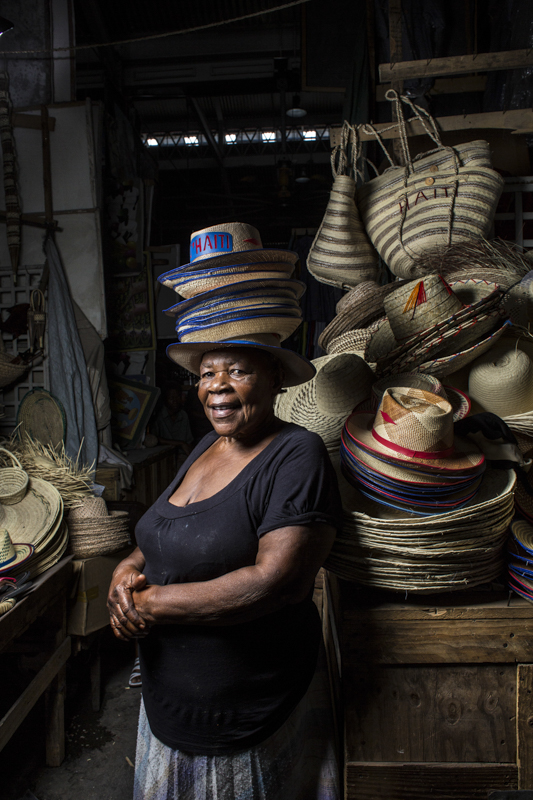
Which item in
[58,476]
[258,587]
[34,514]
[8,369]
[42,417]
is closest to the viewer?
[258,587]

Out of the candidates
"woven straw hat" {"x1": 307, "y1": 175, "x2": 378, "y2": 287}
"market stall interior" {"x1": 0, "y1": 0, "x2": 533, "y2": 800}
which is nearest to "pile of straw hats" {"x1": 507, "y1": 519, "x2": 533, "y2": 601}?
"market stall interior" {"x1": 0, "y1": 0, "x2": 533, "y2": 800}

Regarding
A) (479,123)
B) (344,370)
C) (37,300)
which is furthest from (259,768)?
(37,300)

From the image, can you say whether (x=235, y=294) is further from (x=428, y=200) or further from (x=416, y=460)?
(x=428, y=200)

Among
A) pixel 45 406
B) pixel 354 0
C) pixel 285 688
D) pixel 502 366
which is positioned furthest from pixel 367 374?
pixel 354 0

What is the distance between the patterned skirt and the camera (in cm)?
134

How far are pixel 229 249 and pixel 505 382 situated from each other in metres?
1.00

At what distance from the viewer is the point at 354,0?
4.37 m

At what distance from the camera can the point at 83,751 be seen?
8.93 ft

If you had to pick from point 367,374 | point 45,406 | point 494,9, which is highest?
point 494,9

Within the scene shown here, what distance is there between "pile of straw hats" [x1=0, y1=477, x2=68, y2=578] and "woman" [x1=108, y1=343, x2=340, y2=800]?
4.07 feet

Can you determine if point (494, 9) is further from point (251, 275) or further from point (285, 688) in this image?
point (285, 688)

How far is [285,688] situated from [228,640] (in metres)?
0.22

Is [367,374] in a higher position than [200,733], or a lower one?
higher

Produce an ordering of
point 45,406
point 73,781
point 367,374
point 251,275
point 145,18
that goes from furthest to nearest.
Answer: point 145,18
point 45,406
point 73,781
point 367,374
point 251,275
